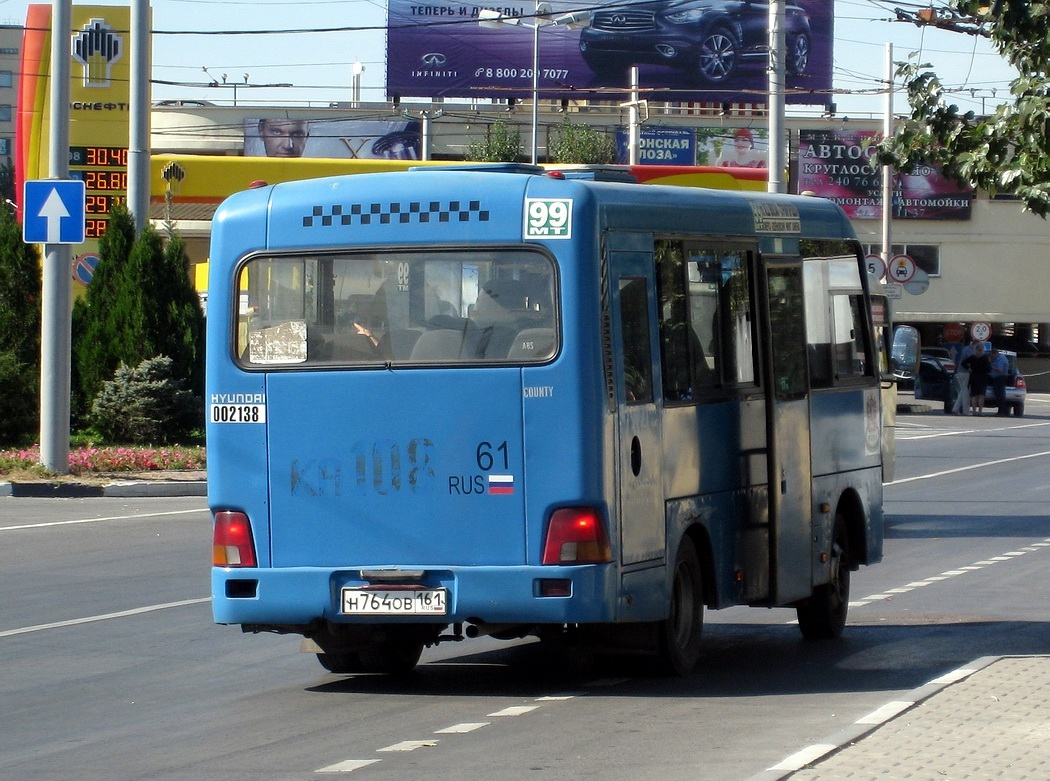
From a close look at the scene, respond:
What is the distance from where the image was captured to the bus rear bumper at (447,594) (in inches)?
336

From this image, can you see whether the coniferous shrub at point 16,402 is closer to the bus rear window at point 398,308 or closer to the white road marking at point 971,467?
the white road marking at point 971,467

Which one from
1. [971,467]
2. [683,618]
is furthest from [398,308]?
[971,467]

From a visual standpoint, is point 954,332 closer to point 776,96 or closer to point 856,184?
point 856,184

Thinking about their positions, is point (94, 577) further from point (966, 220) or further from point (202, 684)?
point (966, 220)

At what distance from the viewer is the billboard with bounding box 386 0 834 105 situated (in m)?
64.4

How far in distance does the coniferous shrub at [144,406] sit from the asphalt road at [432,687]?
9.00 meters

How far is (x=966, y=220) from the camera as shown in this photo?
2579 inches

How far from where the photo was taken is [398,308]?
8.95 meters

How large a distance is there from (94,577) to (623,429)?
6795mm

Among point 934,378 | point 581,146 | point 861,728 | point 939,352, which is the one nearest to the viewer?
point 861,728

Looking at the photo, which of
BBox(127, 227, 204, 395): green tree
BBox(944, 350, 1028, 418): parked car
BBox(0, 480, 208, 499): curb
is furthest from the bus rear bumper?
BBox(944, 350, 1028, 418): parked car

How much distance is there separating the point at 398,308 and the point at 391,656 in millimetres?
2107

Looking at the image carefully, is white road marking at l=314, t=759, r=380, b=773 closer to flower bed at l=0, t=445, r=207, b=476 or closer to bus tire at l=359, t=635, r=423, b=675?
bus tire at l=359, t=635, r=423, b=675

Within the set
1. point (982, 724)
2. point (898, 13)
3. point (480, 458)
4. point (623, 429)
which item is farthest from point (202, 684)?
point (898, 13)
